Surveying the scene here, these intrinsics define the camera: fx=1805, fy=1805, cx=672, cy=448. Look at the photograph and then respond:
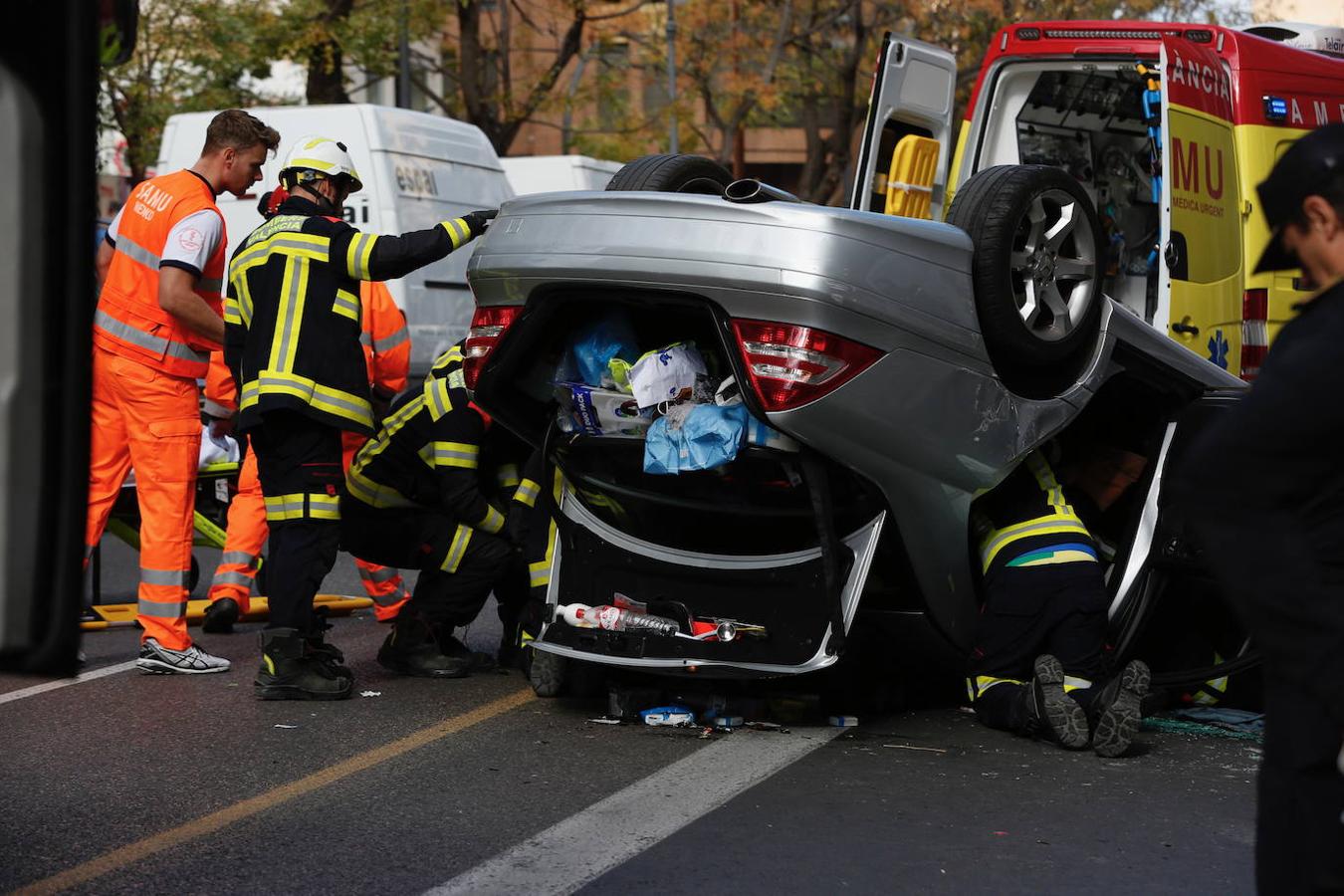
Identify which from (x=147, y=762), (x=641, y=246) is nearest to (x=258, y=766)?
(x=147, y=762)

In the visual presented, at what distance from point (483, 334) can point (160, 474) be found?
5.74ft

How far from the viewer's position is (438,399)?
→ 598cm

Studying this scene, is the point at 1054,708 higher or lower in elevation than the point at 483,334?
lower

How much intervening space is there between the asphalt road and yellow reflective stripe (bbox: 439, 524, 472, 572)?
455 millimetres

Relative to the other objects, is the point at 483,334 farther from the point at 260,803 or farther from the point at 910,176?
the point at 910,176

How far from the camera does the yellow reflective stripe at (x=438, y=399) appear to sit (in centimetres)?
596

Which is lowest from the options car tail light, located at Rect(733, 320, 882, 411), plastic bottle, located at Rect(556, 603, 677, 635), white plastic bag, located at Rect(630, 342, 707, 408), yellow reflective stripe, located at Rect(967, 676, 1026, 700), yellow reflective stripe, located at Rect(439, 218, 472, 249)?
yellow reflective stripe, located at Rect(967, 676, 1026, 700)

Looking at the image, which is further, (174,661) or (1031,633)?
(174,661)

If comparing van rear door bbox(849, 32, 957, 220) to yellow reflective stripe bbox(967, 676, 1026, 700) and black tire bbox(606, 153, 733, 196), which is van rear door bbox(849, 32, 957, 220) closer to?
black tire bbox(606, 153, 733, 196)

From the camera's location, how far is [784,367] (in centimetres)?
468

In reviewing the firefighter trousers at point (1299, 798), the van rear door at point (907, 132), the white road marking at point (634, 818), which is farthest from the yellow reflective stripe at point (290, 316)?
the firefighter trousers at point (1299, 798)

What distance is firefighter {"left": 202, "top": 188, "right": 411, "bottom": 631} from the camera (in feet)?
23.6

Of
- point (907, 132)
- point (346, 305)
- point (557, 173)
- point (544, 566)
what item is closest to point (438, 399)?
point (346, 305)

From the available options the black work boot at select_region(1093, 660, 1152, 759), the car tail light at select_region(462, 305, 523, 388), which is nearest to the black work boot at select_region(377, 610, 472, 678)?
the car tail light at select_region(462, 305, 523, 388)
